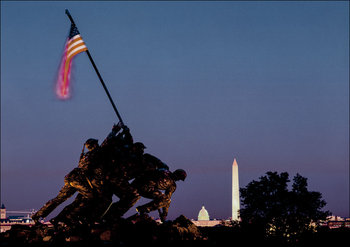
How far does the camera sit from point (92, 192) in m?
13.9

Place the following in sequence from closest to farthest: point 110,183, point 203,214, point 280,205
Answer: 1. point 110,183
2. point 280,205
3. point 203,214

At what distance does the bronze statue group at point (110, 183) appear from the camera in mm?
13688

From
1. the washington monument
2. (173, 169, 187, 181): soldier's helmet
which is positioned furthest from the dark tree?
the washington monument

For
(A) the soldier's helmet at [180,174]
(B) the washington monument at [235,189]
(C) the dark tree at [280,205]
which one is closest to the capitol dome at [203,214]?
(B) the washington monument at [235,189]

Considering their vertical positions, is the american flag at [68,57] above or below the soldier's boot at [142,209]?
above

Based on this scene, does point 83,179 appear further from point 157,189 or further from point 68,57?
point 68,57

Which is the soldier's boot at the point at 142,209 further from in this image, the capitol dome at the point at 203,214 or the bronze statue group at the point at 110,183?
the capitol dome at the point at 203,214

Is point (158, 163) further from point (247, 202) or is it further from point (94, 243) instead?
point (247, 202)

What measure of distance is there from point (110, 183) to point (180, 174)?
2184 mm

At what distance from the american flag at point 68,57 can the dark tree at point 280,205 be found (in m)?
18.2

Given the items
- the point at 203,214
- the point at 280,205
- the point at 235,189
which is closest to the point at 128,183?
the point at 280,205

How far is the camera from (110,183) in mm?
13734

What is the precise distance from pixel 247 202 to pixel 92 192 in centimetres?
2021

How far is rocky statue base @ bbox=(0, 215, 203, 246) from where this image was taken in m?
11.9
